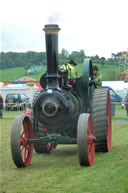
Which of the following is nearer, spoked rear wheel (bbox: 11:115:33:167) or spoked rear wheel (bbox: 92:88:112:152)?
spoked rear wheel (bbox: 11:115:33:167)

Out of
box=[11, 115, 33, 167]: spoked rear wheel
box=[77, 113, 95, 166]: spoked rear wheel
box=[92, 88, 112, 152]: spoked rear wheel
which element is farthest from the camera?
box=[92, 88, 112, 152]: spoked rear wheel

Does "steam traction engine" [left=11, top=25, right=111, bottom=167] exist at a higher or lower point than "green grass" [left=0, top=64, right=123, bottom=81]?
higher

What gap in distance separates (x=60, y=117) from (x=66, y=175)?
3.69 feet

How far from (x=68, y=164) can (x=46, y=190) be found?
160 centimetres

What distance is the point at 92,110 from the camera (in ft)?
20.9

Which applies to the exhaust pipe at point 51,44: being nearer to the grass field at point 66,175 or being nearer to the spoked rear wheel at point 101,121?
the spoked rear wheel at point 101,121

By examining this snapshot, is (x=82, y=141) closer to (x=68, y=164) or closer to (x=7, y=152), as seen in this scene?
(x=68, y=164)

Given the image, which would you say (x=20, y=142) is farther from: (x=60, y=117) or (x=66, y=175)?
(x=66, y=175)

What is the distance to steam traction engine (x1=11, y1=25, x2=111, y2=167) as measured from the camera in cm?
529

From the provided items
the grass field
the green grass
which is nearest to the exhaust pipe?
the grass field

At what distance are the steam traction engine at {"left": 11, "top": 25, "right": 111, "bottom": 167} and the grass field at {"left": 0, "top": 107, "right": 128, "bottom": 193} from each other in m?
0.20

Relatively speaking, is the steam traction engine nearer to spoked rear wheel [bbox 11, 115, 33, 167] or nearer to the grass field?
spoked rear wheel [bbox 11, 115, 33, 167]

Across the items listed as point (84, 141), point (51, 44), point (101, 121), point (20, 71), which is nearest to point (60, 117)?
point (84, 141)

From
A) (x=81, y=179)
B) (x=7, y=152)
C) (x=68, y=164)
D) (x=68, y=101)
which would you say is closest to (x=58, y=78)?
(x=68, y=101)
